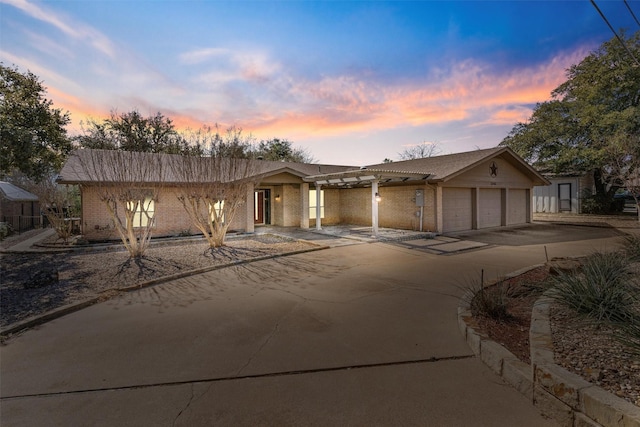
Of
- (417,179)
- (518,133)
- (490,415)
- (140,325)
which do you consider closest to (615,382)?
(490,415)

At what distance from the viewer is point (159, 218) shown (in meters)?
14.2

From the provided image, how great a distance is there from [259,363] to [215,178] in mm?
8692

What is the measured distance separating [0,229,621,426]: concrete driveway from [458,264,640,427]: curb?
134mm

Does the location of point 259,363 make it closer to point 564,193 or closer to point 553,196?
point 564,193

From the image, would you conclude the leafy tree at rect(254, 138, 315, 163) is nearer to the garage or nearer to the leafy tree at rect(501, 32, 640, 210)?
the leafy tree at rect(501, 32, 640, 210)

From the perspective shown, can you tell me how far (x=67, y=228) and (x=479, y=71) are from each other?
62.3 ft

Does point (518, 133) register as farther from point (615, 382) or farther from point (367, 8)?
point (615, 382)

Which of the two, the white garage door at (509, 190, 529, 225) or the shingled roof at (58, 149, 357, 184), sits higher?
the shingled roof at (58, 149, 357, 184)

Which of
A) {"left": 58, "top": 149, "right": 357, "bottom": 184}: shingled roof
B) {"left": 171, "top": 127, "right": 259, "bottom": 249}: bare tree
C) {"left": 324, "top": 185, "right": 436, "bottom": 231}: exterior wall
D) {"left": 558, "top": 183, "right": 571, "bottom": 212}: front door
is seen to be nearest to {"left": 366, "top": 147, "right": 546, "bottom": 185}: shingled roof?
{"left": 324, "top": 185, "right": 436, "bottom": 231}: exterior wall

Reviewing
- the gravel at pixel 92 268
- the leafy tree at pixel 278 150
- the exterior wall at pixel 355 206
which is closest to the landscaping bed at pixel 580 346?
the gravel at pixel 92 268

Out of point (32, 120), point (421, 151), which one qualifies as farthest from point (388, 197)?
point (421, 151)

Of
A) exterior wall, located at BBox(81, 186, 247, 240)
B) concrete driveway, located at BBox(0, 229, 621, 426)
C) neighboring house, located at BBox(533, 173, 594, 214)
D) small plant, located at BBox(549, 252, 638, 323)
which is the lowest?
concrete driveway, located at BBox(0, 229, 621, 426)

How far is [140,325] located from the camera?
4676mm

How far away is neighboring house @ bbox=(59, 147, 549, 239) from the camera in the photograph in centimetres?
1391
